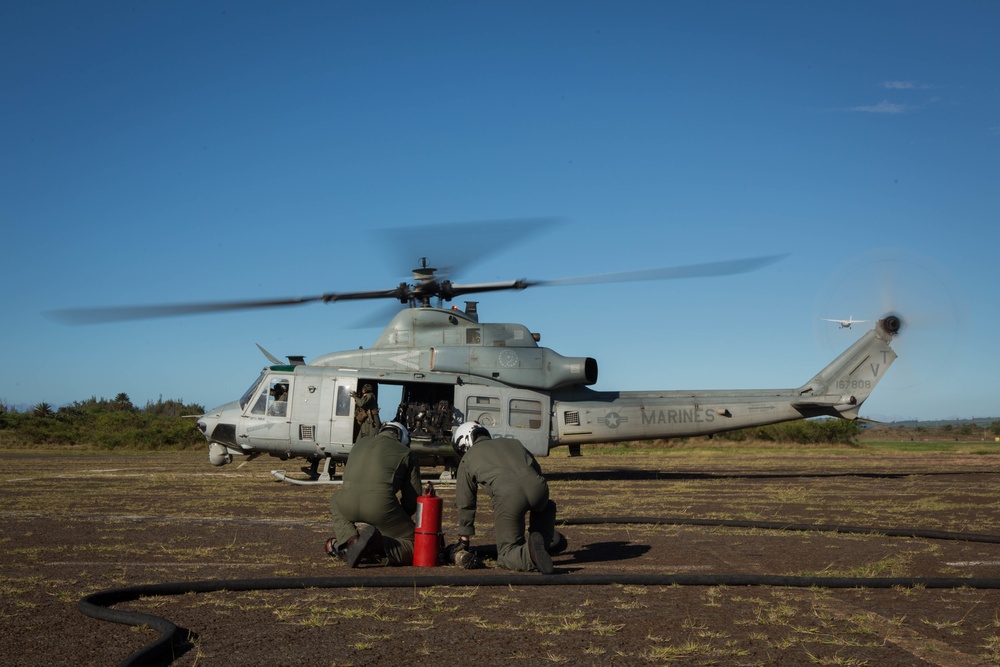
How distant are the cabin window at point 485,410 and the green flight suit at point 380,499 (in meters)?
11.1

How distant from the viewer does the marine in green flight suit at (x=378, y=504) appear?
877 cm

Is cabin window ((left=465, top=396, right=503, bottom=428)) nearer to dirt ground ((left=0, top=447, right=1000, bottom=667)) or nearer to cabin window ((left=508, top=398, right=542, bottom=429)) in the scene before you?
cabin window ((left=508, top=398, right=542, bottom=429))

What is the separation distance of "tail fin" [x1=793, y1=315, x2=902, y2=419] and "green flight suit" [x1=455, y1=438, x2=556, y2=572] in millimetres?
14054

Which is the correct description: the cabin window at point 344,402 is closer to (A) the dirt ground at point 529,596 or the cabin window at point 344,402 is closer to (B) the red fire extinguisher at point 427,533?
(A) the dirt ground at point 529,596

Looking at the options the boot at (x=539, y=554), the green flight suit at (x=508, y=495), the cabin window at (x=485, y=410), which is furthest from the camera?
the cabin window at (x=485, y=410)

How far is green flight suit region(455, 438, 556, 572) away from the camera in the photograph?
8.49 m

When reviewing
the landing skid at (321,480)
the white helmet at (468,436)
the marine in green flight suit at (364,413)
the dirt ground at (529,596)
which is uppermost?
the marine in green flight suit at (364,413)

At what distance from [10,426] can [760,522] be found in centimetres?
5133

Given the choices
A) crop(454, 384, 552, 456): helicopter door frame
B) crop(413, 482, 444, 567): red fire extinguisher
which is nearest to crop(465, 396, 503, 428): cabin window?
crop(454, 384, 552, 456): helicopter door frame

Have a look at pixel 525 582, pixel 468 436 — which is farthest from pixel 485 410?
pixel 525 582

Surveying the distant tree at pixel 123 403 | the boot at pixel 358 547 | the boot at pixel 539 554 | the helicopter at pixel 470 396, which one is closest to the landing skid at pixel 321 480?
the helicopter at pixel 470 396

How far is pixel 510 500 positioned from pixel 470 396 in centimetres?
1186

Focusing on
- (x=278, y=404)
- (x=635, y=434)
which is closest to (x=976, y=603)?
(x=635, y=434)

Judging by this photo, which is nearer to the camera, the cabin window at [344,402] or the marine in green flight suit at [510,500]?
the marine in green flight suit at [510,500]
